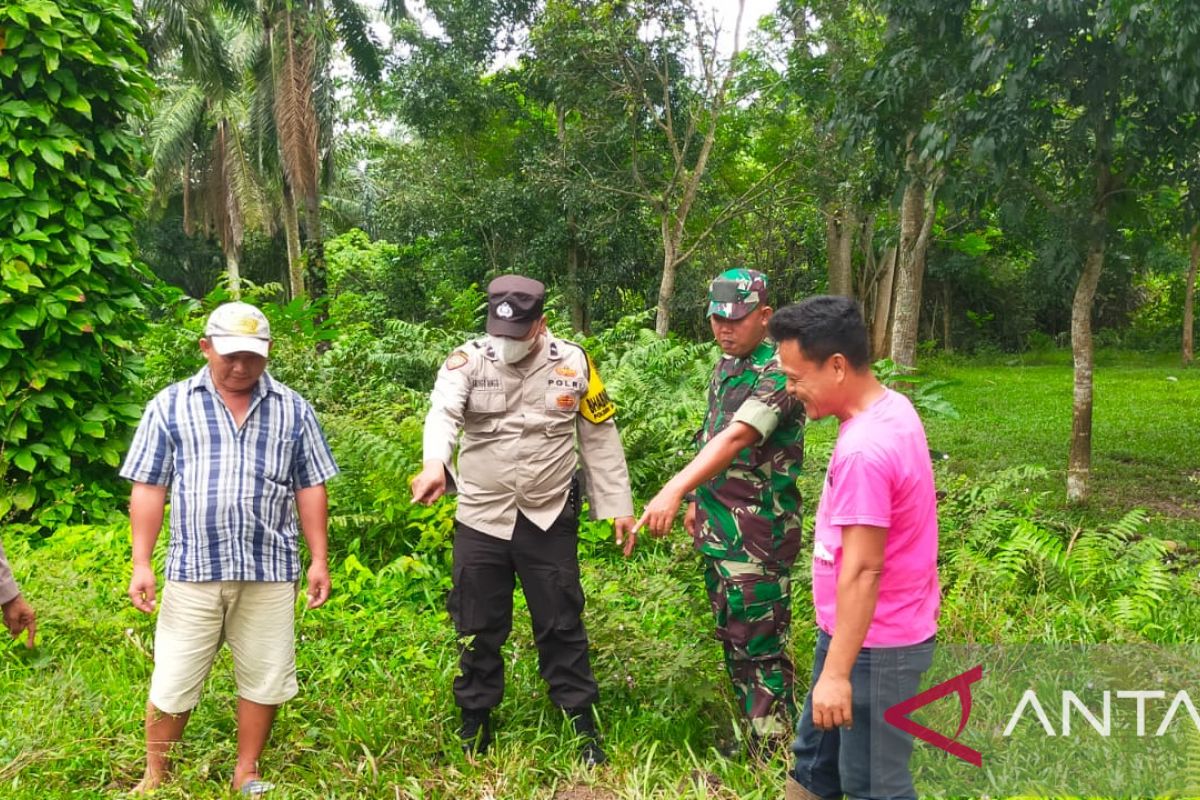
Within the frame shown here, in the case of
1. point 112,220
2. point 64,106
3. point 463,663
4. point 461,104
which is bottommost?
point 463,663

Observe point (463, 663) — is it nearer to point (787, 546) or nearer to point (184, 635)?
point (184, 635)

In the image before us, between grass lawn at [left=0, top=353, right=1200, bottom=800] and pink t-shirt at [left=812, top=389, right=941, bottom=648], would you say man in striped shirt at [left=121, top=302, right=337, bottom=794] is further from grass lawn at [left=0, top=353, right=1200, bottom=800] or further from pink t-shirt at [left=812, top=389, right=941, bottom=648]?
pink t-shirt at [left=812, top=389, right=941, bottom=648]

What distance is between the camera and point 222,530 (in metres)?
3.00

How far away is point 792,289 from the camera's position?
21125mm

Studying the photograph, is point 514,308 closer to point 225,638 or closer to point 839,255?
point 225,638

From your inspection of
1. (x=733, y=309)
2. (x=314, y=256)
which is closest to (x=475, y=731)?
(x=733, y=309)

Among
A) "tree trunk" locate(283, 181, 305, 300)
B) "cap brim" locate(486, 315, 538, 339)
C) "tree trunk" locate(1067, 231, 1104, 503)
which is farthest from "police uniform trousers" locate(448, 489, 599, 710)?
"tree trunk" locate(283, 181, 305, 300)

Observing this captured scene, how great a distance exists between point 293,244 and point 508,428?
713 inches

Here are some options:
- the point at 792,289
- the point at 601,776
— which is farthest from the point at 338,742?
the point at 792,289

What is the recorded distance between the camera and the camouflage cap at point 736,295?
3154 millimetres

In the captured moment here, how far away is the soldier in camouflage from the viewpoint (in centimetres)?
319

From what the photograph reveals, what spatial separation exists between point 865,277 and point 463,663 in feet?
68.8

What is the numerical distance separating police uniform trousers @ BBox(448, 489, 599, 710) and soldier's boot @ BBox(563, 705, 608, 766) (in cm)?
5

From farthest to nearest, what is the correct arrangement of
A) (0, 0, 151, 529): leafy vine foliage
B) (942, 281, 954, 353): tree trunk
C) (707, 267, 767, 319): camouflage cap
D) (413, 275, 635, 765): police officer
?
(942, 281, 954, 353): tree trunk, (0, 0, 151, 529): leafy vine foliage, (413, 275, 635, 765): police officer, (707, 267, 767, 319): camouflage cap
